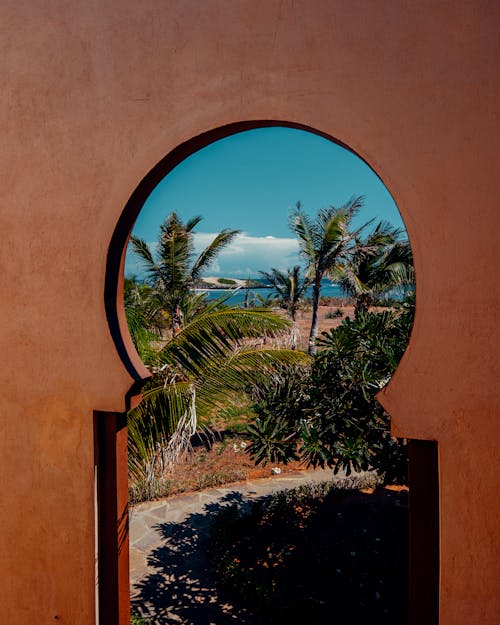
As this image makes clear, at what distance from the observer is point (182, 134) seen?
6.98 feet

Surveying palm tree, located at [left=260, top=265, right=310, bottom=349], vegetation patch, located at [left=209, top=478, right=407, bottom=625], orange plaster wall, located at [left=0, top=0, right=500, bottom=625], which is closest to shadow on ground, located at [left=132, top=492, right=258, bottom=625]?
vegetation patch, located at [left=209, top=478, right=407, bottom=625]

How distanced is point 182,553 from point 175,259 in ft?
19.1

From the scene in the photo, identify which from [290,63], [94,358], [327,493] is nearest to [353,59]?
[290,63]

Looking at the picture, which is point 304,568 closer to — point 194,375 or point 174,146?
point 194,375

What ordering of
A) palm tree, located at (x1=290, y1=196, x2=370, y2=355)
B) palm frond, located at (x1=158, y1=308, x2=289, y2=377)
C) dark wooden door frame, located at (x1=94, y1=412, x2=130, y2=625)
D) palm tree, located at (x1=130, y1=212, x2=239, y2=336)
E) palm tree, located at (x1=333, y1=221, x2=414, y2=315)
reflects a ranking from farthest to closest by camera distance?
palm tree, located at (x1=333, y1=221, x2=414, y2=315) → palm tree, located at (x1=290, y1=196, x2=370, y2=355) → palm tree, located at (x1=130, y1=212, x2=239, y2=336) → palm frond, located at (x1=158, y1=308, x2=289, y2=377) → dark wooden door frame, located at (x1=94, y1=412, x2=130, y2=625)

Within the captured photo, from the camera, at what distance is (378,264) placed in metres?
14.5

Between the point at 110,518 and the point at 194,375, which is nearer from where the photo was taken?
the point at 110,518

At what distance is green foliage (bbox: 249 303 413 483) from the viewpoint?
482cm

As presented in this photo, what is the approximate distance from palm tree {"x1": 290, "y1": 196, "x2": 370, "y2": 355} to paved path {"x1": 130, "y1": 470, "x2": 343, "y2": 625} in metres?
5.62

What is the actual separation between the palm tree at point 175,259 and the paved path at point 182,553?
3708 millimetres

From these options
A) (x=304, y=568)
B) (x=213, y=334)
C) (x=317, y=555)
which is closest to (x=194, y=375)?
(x=213, y=334)

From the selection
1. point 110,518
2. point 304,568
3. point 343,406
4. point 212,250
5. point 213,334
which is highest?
point 212,250

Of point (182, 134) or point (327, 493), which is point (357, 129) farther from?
point (327, 493)

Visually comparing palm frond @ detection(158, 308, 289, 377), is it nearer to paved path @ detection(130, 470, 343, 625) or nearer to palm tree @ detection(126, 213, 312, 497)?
palm tree @ detection(126, 213, 312, 497)
